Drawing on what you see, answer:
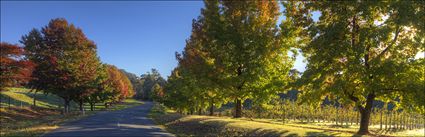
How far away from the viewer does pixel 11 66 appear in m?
25.8

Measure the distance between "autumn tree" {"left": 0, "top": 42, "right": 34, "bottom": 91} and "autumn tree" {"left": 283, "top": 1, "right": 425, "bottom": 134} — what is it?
20328 millimetres

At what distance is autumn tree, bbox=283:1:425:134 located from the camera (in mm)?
14695

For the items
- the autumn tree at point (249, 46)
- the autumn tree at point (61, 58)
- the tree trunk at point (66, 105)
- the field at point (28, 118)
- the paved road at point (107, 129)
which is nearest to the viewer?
the paved road at point (107, 129)

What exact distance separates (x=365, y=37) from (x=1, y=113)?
1176 inches

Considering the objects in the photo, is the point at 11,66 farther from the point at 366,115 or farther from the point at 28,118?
the point at 366,115

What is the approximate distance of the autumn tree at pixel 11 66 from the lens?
25234 millimetres

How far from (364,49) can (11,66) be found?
921 inches

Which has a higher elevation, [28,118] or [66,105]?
[66,105]

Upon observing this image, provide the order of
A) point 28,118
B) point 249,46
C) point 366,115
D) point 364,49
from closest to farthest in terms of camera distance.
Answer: point 364,49
point 366,115
point 249,46
point 28,118

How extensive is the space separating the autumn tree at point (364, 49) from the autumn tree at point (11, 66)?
20328 mm

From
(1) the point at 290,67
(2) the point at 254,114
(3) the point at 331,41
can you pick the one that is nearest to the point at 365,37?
(3) the point at 331,41

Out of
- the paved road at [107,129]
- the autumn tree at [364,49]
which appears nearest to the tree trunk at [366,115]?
the autumn tree at [364,49]

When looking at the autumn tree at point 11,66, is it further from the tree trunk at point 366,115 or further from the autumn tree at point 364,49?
the tree trunk at point 366,115

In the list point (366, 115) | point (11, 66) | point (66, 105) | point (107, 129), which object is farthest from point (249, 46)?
point (66, 105)
